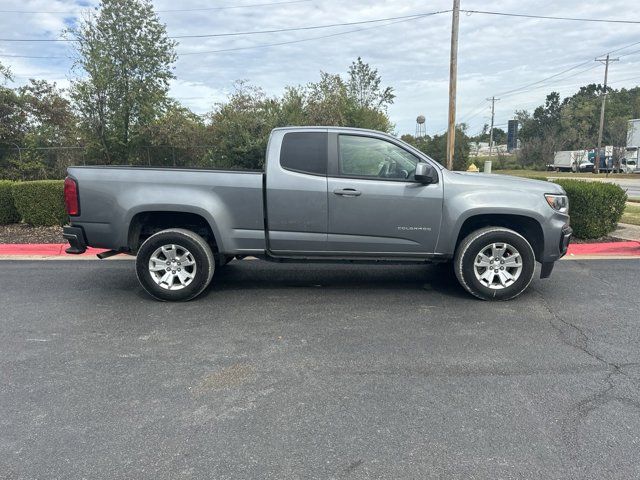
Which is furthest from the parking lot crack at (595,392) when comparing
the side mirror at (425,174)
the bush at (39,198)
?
the bush at (39,198)

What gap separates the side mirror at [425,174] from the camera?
5.28 m

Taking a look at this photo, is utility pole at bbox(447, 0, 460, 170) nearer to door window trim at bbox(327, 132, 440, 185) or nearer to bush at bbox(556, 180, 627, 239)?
bush at bbox(556, 180, 627, 239)

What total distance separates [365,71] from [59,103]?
13.9m

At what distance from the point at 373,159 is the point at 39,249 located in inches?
243

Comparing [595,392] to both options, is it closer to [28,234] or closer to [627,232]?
[627,232]

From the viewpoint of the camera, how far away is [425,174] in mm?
5301

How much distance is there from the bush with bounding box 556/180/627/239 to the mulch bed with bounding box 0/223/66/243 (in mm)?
9264

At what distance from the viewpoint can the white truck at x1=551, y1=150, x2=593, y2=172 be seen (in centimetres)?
5991

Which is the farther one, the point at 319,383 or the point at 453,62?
the point at 453,62

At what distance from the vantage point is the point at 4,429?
2.99m

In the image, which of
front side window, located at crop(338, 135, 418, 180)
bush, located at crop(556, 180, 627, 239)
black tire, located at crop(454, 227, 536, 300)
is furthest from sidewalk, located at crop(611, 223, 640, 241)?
front side window, located at crop(338, 135, 418, 180)

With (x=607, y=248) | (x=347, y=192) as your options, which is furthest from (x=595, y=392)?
(x=607, y=248)

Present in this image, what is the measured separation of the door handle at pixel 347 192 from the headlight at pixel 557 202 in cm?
215

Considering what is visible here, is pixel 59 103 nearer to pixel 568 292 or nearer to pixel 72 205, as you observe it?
pixel 72 205
